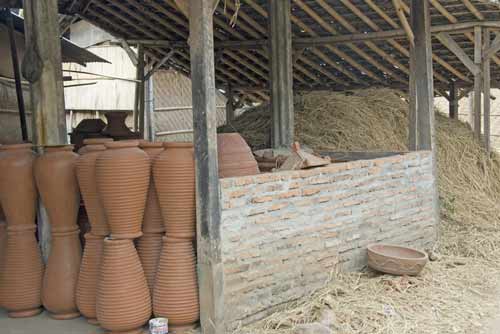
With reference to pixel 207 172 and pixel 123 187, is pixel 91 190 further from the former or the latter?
pixel 207 172

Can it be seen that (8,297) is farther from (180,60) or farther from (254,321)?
(180,60)

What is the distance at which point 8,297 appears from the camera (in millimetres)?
3816

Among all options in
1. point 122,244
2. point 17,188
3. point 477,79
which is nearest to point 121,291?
point 122,244

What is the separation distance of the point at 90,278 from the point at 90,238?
0.27 m

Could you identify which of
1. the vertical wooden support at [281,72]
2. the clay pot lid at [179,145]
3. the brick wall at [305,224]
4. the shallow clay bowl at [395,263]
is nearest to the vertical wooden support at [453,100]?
the vertical wooden support at [281,72]

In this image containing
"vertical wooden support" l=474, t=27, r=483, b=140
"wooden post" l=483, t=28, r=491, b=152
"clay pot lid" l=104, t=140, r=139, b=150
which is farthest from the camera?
"wooden post" l=483, t=28, r=491, b=152

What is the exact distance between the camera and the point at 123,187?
346 centimetres

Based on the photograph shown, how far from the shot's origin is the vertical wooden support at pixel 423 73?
609 centimetres

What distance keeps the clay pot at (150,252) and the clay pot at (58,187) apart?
565 millimetres

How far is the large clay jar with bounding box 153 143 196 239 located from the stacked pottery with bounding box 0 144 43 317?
105 centimetres

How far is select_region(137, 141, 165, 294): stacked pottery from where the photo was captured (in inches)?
144

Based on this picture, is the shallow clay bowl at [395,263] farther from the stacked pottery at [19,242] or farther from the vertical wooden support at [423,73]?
the stacked pottery at [19,242]

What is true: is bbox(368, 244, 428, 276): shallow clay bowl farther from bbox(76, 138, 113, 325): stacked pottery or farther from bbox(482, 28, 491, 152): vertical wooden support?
bbox(482, 28, 491, 152): vertical wooden support

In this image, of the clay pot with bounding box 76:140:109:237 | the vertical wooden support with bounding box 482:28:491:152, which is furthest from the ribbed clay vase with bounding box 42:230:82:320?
the vertical wooden support with bounding box 482:28:491:152
